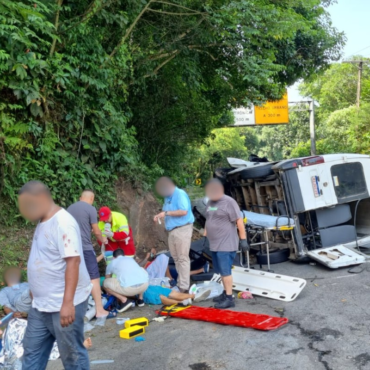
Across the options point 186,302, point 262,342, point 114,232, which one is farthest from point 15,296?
point 262,342

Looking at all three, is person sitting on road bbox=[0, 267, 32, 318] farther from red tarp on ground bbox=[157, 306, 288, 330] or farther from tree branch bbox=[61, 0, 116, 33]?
tree branch bbox=[61, 0, 116, 33]

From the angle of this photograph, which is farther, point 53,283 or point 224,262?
point 224,262

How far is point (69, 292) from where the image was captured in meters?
3.02

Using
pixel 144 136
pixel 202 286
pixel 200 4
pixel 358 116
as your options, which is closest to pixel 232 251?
pixel 202 286

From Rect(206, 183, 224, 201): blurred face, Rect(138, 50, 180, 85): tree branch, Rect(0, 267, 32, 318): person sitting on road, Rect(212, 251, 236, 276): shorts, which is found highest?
Rect(138, 50, 180, 85): tree branch

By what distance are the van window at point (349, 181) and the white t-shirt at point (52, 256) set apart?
639cm

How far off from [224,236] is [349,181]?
362 centimetres

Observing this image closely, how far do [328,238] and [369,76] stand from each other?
3403 cm

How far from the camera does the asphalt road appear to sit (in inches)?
163

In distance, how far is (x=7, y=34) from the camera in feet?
20.4

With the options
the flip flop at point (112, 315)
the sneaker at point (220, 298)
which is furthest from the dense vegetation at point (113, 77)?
the sneaker at point (220, 298)

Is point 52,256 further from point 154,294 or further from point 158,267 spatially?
point 158,267

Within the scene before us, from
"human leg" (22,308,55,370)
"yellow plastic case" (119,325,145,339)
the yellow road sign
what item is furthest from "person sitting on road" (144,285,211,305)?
the yellow road sign

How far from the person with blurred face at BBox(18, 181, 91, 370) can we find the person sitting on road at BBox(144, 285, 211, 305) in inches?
123
